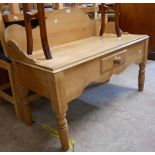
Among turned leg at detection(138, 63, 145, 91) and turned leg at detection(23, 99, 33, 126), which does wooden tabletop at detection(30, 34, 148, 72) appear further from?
turned leg at detection(23, 99, 33, 126)

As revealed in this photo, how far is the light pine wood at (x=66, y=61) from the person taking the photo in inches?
44.6

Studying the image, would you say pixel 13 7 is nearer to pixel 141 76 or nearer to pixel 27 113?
pixel 27 113

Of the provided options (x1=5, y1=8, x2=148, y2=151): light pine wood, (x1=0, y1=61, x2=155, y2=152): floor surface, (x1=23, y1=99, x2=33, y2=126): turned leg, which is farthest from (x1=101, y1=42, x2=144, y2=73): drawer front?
(x1=23, y1=99, x2=33, y2=126): turned leg

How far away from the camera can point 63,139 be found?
47.8 inches

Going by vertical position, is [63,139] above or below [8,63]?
below

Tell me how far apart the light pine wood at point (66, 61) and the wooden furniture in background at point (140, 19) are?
104 cm

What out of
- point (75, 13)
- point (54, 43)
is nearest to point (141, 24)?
point (75, 13)

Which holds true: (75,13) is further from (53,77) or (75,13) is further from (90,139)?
(90,139)

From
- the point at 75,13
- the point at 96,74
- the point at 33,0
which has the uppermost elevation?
the point at 33,0

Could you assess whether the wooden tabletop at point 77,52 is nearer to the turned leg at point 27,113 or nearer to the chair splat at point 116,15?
the chair splat at point 116,15

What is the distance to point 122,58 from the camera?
1.52 metres

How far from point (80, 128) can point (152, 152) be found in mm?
483

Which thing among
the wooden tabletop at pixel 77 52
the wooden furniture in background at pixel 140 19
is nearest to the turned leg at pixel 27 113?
the wooden tabletop at pixel 77 52

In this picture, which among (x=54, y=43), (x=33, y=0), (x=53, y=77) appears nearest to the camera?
(x=53, y=77)
